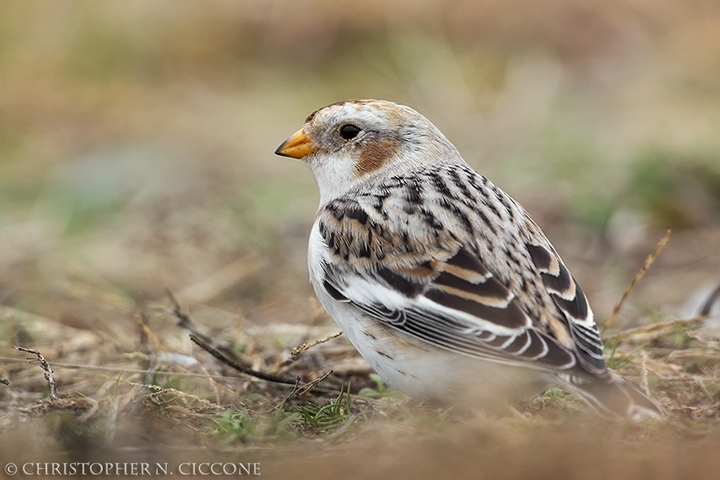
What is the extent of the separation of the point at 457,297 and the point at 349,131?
148cm

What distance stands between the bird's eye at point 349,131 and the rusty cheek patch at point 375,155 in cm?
10

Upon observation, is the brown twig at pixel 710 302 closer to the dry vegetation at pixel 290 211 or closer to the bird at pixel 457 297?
the dry vegetation at pixel 290 211

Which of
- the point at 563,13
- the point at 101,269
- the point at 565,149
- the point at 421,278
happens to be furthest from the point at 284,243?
the point at 563,13

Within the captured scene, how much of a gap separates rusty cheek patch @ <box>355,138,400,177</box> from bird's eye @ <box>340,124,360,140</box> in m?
0.10

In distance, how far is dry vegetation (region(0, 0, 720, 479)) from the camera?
12.1 ft

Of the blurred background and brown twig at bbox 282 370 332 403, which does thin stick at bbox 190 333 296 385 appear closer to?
brown twig at bbox 282 370 332 403

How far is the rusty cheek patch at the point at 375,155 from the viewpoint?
505 centimetres

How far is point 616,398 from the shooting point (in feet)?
12.0

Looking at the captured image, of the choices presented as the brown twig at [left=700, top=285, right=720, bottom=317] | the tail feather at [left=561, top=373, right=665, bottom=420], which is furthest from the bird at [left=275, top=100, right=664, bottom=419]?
the brown twig at [left=700, top=285, right=720, bottom=317]

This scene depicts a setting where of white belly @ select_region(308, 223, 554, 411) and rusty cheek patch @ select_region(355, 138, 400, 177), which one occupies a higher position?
rusty cheek patch @ select_region(355, 138, 400, 177)

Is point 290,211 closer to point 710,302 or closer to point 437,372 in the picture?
point 710,302

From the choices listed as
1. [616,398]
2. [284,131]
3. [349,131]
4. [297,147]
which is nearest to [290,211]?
[284,131]

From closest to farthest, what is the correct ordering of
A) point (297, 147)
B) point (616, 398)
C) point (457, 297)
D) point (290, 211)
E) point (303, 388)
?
point (616, 398), point (457, 297), point (303, 388), point (297, 147), point (290, 211)

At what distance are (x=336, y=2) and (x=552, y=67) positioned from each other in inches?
115
